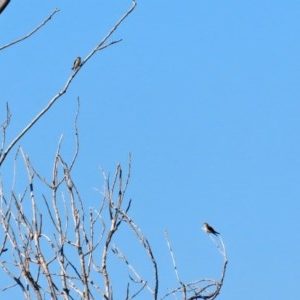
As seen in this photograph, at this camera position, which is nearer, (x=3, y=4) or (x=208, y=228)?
(x=3, y=4)

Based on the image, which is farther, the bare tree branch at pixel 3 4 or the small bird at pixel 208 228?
the small bird at pixel 208 228

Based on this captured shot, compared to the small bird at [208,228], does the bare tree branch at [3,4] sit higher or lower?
lower

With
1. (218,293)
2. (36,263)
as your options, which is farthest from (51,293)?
(218,293)

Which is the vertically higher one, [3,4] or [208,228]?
[208,228]

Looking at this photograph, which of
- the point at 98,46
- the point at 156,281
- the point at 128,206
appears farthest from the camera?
the point at 128,206

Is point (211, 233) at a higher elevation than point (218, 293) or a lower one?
higher

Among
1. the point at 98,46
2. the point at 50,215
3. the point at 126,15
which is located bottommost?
the point at 98,46

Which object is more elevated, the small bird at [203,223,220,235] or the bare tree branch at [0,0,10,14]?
the small bird at [203,223,220,235]

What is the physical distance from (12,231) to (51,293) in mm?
391

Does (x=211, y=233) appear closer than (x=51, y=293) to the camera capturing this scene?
No

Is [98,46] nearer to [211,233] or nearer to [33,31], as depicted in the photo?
[33,31]

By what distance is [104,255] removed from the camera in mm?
4184

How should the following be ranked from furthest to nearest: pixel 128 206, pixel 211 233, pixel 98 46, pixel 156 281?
pixel 211 233, pixel 128 206, pixel 156 281, pixel 98 46

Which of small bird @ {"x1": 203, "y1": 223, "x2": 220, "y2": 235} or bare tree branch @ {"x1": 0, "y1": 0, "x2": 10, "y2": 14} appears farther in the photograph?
small bird @ {"x1": 203, "y1": 223, "x2": 220, "y2": 235}
